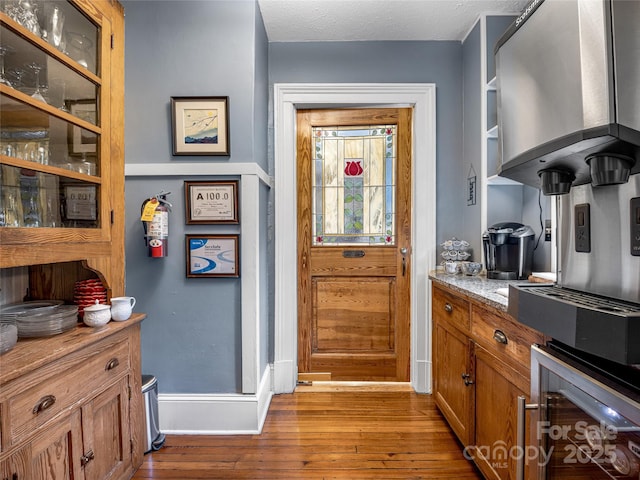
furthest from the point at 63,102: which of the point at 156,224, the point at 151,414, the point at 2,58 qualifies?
the point at 151,414

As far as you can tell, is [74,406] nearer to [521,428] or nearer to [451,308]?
[521,428]

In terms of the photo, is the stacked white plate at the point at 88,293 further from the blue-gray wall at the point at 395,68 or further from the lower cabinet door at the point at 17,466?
the blue-gray wall at the point at 395,68

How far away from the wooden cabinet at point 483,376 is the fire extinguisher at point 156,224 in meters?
1.62

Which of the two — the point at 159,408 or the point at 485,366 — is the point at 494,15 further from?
the point at 159,408

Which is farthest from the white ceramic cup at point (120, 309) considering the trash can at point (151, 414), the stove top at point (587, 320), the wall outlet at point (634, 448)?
the wall outlet at point (634, 448)

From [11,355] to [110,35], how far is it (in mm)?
1335

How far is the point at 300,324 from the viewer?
259 centimetres

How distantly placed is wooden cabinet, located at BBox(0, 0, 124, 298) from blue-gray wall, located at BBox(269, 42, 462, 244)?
118 cm

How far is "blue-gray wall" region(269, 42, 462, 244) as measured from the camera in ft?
8.00

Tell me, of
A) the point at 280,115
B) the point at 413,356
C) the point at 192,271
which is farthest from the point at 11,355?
the point at 413,356

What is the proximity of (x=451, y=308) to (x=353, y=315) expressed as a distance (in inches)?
35.9

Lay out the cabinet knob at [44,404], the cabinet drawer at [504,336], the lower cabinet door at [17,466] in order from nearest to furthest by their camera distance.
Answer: the lower cabinet door at [17,466], the cabinet knob at [44,404], the cabinet drawer at [504,336]

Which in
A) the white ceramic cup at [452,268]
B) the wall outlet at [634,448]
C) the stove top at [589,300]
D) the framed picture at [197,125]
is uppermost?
the framed picture at [197,125]

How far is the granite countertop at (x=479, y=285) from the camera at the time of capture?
4.35 feet
